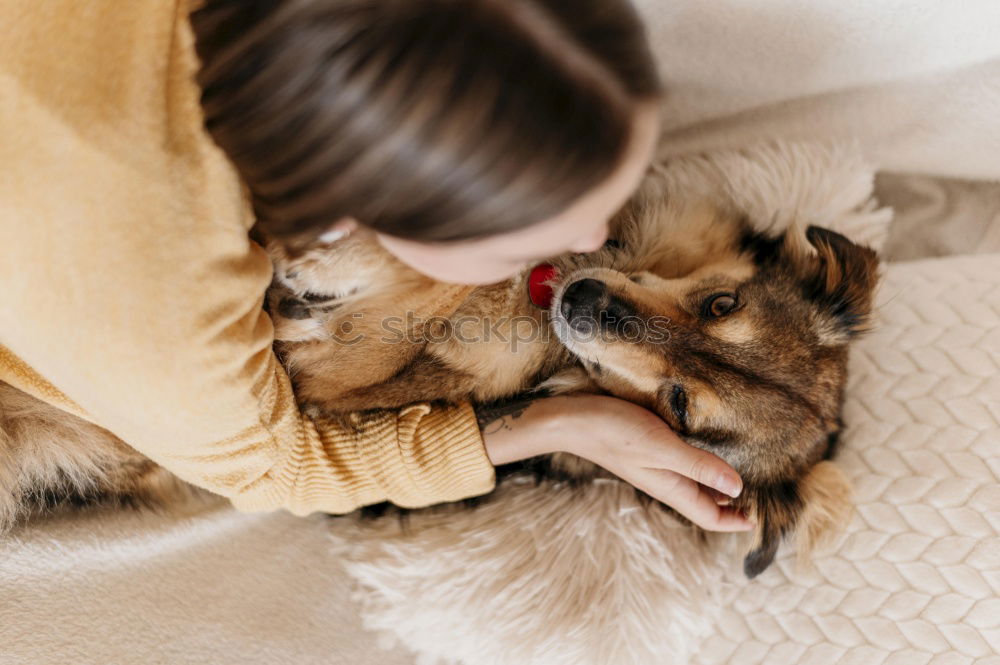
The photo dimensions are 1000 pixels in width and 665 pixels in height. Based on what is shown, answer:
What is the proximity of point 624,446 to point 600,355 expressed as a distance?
0.20 m

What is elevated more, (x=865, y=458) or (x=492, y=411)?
(x=492, y=411)

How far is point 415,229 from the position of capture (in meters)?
0.89

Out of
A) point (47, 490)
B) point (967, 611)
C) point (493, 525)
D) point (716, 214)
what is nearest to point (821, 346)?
point (716, 214)

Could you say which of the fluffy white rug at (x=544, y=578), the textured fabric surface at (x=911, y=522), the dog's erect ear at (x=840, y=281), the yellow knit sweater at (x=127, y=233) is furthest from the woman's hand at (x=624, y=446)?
the yellow knit sweater at (x=127, y=233)

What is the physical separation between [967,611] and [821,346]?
0.62 m

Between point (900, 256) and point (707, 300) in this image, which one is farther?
point (900, 256)

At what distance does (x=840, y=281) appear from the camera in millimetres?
1578

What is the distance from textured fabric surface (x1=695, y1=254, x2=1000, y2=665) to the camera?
1.48m

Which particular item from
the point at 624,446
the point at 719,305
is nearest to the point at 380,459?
the point at 624,446

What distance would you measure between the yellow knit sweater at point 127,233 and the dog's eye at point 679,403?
84 cm

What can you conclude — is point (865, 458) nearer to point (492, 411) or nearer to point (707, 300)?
point (707, 300)

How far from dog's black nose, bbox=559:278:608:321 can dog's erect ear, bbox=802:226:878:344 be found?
50cm

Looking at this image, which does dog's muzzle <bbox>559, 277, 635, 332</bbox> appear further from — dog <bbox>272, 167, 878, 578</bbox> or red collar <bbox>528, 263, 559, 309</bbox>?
A: red collar <bbox>528, 263, 559, 309</bbox>

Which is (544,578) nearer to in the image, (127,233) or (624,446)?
(624,446)
